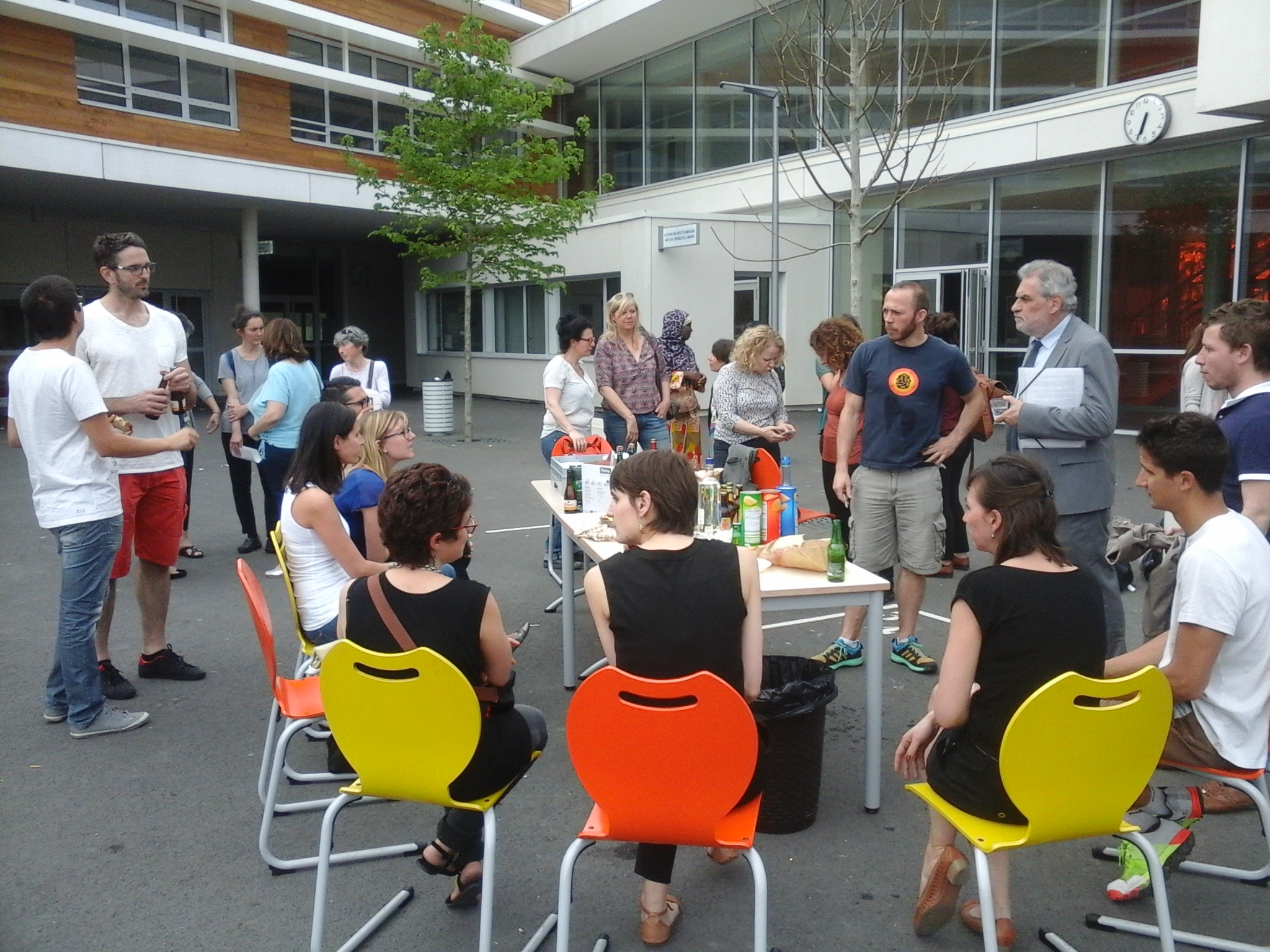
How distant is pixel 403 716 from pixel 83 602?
2295 mm

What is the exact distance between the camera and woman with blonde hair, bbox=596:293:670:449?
6871mm

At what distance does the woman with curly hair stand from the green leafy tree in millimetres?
9707

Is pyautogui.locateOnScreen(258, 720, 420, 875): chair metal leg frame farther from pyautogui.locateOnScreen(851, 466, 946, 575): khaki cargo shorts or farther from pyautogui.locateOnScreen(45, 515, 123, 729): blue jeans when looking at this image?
pyautogui.locateOnScreen(851, 466, 946, 575): khaki cargo shorts

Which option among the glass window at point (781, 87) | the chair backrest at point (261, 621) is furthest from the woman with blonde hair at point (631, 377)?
the glass window at point (781, 87)

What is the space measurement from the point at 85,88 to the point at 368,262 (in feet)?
37.8

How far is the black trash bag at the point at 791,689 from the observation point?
3156 millimetres

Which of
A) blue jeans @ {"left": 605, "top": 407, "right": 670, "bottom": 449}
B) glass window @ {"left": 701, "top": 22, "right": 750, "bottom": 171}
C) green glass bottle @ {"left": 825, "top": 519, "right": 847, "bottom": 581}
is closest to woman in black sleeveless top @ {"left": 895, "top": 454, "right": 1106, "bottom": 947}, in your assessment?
green glass bottle @ {"left": 825, "top": 519, "right": 847, "bottom": 581}

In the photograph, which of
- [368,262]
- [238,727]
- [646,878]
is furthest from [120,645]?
[368,262]

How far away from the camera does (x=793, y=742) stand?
3229 mm

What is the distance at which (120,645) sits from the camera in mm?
5387

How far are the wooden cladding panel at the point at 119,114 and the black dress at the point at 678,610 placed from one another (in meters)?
18.1

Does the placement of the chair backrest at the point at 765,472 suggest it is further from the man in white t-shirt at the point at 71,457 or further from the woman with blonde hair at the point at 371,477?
the man in white t-shirt at the point at 71,457

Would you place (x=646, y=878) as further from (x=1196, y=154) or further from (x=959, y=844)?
(x=1196, y=154)

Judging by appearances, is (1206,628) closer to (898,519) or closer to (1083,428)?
(1083,428)
